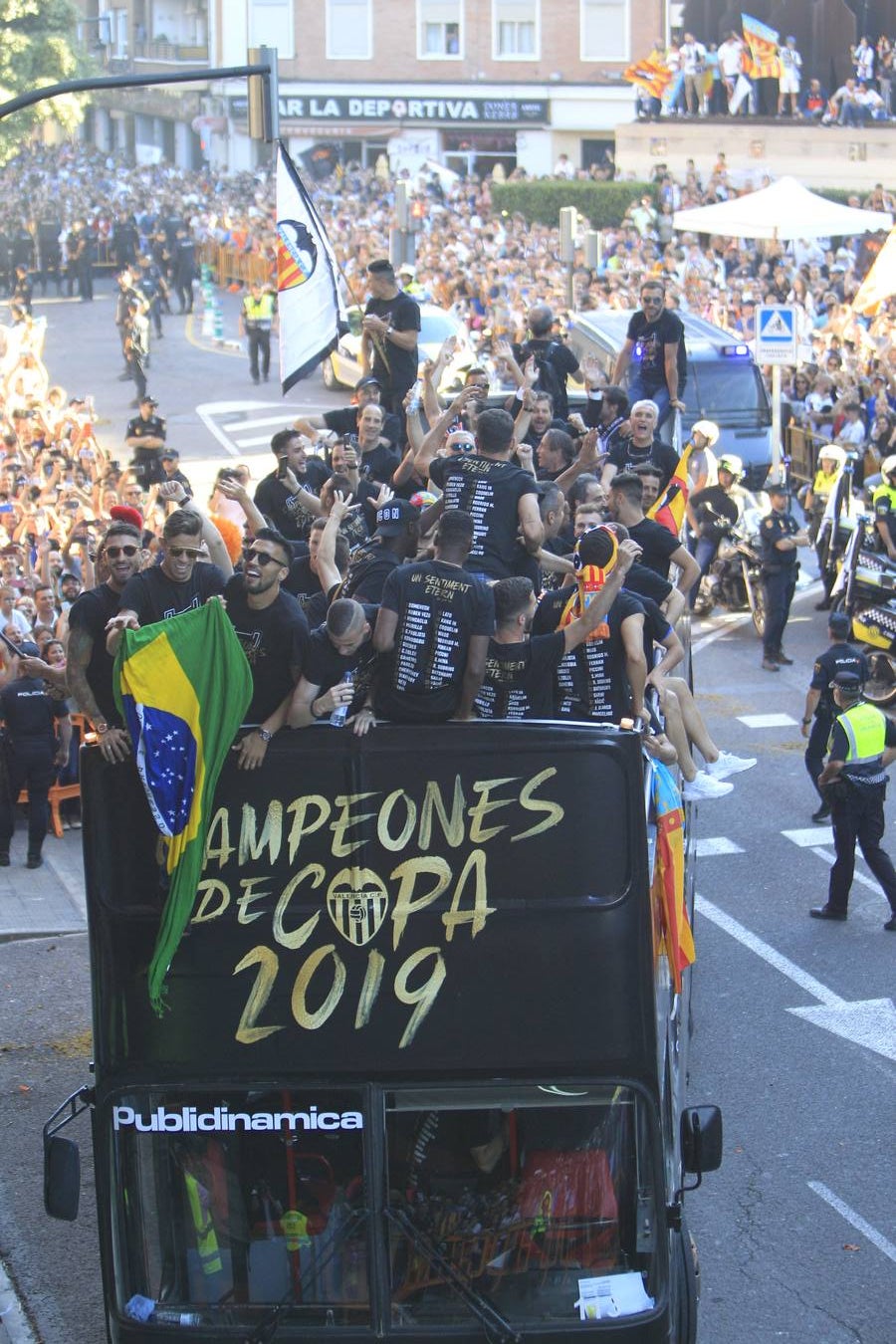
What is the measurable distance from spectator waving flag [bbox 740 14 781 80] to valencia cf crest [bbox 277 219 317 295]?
3572cm

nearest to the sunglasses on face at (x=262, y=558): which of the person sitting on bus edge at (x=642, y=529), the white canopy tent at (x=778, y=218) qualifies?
the person sitting on bus edge at (x=642, y=529)

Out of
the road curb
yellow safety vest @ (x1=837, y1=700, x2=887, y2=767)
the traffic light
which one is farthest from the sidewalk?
the traffic light

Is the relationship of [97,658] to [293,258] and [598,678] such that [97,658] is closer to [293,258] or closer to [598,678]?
[598,678]

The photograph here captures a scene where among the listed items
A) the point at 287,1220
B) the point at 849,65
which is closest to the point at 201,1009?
the point at 287,1220

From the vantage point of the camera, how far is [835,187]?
155 ft

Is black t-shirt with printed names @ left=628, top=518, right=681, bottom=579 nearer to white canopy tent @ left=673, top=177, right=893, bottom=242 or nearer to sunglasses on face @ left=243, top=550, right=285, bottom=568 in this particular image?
sunglasses on face @ left=243, top=550, right=285, bottom=568

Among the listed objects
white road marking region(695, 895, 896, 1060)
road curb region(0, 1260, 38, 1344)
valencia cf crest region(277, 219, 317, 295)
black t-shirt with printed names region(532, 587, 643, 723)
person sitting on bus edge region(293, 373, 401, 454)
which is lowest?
road curb region(0, 1260, 38, 1344)

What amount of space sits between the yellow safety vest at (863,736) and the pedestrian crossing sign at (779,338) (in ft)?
38.4

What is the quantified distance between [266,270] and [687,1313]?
38.8 m

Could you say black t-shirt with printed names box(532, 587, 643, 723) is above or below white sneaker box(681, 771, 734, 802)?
above

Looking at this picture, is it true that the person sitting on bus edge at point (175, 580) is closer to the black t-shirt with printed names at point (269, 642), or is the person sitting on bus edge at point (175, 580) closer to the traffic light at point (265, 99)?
the black t-shirt with printed names at point (269, 642)

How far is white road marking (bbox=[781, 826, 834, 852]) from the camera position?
15039mm

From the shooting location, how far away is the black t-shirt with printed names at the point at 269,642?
22.7ft

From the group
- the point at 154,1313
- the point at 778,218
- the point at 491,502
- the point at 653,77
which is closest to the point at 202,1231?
the point at 154,1313
